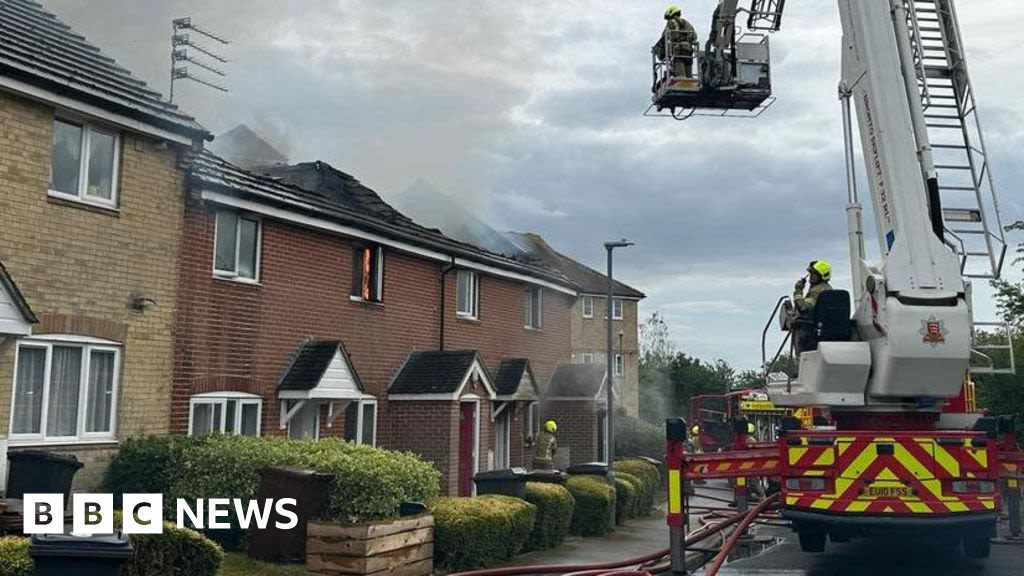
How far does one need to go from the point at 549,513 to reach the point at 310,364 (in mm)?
4779

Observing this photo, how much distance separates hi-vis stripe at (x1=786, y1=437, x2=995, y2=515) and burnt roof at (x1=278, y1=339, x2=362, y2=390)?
335 inches

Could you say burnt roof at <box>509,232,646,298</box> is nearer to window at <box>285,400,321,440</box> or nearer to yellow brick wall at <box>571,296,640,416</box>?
yellow brick wall at <box>571,296,640,416</box>

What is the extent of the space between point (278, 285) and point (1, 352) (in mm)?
5114

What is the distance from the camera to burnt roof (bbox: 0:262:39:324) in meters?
9.70

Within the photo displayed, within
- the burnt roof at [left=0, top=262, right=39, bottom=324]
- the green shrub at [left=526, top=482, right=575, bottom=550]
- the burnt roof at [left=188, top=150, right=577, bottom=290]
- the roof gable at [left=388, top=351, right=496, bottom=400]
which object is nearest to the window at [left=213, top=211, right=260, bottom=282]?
the burnt roof at [left=188, top=150, right=577, bottom=290]

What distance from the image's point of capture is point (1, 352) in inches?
395

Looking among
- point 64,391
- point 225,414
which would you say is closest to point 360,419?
point 225,414

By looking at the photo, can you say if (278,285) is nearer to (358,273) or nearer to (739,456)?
(358,273)

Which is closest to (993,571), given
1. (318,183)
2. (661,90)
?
(661,90)

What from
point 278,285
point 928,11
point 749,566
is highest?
point 928,11

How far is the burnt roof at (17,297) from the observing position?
31.8ft

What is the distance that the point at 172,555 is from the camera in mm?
7684

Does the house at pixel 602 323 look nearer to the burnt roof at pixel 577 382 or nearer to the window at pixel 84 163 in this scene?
the burnt roof at pixel 577 382

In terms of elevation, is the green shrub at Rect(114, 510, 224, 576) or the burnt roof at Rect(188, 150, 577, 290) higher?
the burnt roof at Rect(188, 150, 577, 290)
